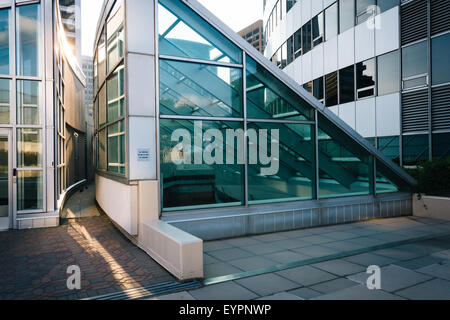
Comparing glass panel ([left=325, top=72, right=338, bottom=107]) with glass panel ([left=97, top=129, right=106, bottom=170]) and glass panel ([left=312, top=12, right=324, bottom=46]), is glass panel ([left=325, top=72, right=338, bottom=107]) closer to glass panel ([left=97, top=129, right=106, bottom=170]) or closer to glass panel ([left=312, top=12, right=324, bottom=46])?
glass panel ([left=312, top=12, right=324, bottom=46])

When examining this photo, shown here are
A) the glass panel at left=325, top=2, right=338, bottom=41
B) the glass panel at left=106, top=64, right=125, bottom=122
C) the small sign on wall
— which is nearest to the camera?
the small sign on wall

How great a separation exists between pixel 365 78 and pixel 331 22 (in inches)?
157

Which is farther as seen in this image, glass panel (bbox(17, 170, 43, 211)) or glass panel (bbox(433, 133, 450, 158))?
glass panel (bbox(433, 133, 450, 158))

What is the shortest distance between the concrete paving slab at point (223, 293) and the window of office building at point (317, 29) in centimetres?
1653

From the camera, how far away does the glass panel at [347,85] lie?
52.3 ft

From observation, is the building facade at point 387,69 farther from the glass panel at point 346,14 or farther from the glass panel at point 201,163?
the glass panel at point 201,163

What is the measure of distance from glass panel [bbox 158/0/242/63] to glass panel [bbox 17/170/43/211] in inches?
185

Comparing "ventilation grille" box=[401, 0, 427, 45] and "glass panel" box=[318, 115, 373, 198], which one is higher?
"ventilation grille" box=[401, 0, 427, 45]

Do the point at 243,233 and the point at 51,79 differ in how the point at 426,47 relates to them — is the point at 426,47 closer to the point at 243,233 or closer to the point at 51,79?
the point at 243,233

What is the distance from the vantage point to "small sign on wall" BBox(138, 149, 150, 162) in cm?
688

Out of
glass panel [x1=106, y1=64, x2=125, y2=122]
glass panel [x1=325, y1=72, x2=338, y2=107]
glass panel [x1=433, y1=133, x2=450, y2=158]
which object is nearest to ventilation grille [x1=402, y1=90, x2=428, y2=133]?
glass panel [x1=433, y1=133, x2=450, y2=158]

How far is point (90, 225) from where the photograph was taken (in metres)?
8.84

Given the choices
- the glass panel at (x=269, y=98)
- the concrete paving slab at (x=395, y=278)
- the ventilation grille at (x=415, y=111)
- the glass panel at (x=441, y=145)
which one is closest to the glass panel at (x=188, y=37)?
the glass panel at (x=269, y=98)
